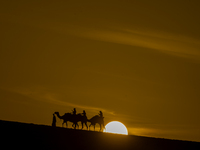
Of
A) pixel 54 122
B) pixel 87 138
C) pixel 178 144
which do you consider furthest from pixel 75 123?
pixel 178 144

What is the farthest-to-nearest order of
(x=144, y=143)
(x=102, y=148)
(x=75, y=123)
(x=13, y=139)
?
(x=75, y=123), (x=144, y=143), (x=102, y=148), (x=13, y=139)

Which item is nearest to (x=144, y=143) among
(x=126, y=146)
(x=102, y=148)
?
(x=126, y=146)

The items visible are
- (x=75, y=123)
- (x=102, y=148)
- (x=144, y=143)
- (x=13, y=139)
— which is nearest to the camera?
(x=13, y=139)

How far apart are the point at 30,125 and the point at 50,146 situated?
2.06 m

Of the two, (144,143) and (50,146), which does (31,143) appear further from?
(144,143)

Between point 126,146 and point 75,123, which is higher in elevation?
point 75,123

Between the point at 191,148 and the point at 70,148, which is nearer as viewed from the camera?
the point at 70,148

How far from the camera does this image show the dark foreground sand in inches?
1291

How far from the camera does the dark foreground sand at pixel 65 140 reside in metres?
32.8

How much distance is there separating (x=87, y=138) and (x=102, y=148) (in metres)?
1.23

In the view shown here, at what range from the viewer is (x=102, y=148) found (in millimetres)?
35562

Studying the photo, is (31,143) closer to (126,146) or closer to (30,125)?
(30,125)

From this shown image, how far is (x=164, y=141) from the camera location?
39562 millimetres

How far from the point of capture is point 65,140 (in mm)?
34531
